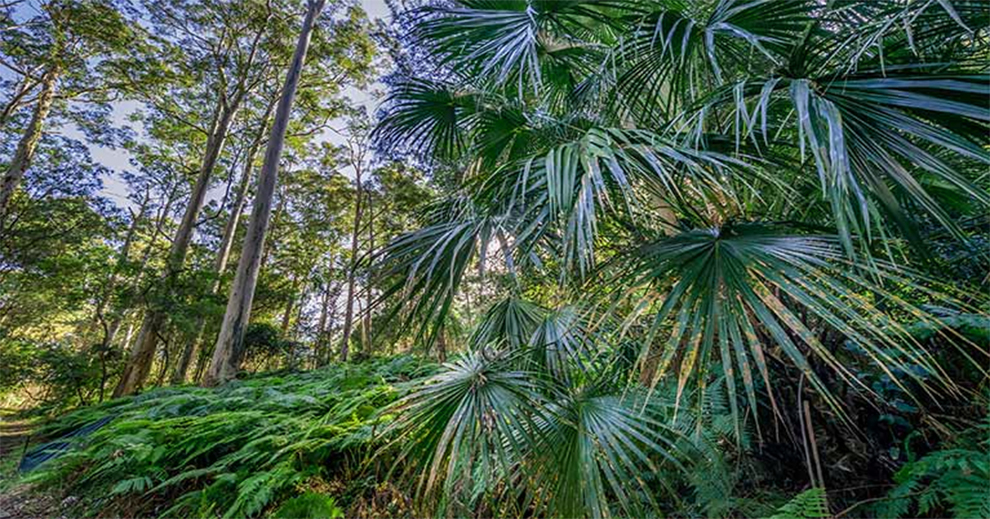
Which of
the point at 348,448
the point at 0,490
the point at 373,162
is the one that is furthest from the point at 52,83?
the point at 348,448

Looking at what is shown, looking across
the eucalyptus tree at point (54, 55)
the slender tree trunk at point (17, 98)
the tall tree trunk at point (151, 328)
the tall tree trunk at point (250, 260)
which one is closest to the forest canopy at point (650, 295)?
the tall tree trunk at point (250, 260)

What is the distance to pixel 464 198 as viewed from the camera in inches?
62.7

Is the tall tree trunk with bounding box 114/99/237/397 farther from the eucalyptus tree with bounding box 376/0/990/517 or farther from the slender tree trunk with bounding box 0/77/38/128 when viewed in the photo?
the eucalyptus tree with bounding box 376/0/990/517

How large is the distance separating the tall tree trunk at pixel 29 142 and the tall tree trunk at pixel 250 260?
462 cm

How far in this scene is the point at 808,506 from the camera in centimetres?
95

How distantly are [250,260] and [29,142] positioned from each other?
5381 mm

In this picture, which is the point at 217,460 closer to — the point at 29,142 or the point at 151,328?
the point at 151,328

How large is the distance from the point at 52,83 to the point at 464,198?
33.1 ft

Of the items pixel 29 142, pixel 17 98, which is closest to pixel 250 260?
pixel 29 142

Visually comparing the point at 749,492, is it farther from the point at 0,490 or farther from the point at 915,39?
the point at 0,490

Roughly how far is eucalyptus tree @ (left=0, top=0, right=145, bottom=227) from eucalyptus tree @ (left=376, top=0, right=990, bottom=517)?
8.54 meters

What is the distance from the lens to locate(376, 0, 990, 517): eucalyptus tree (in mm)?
845

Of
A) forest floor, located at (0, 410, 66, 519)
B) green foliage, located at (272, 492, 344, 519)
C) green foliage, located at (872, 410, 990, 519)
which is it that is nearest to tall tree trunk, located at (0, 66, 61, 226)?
forest floor, located at (0, 410, 66, 519)

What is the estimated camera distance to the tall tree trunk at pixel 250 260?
4609 mm
